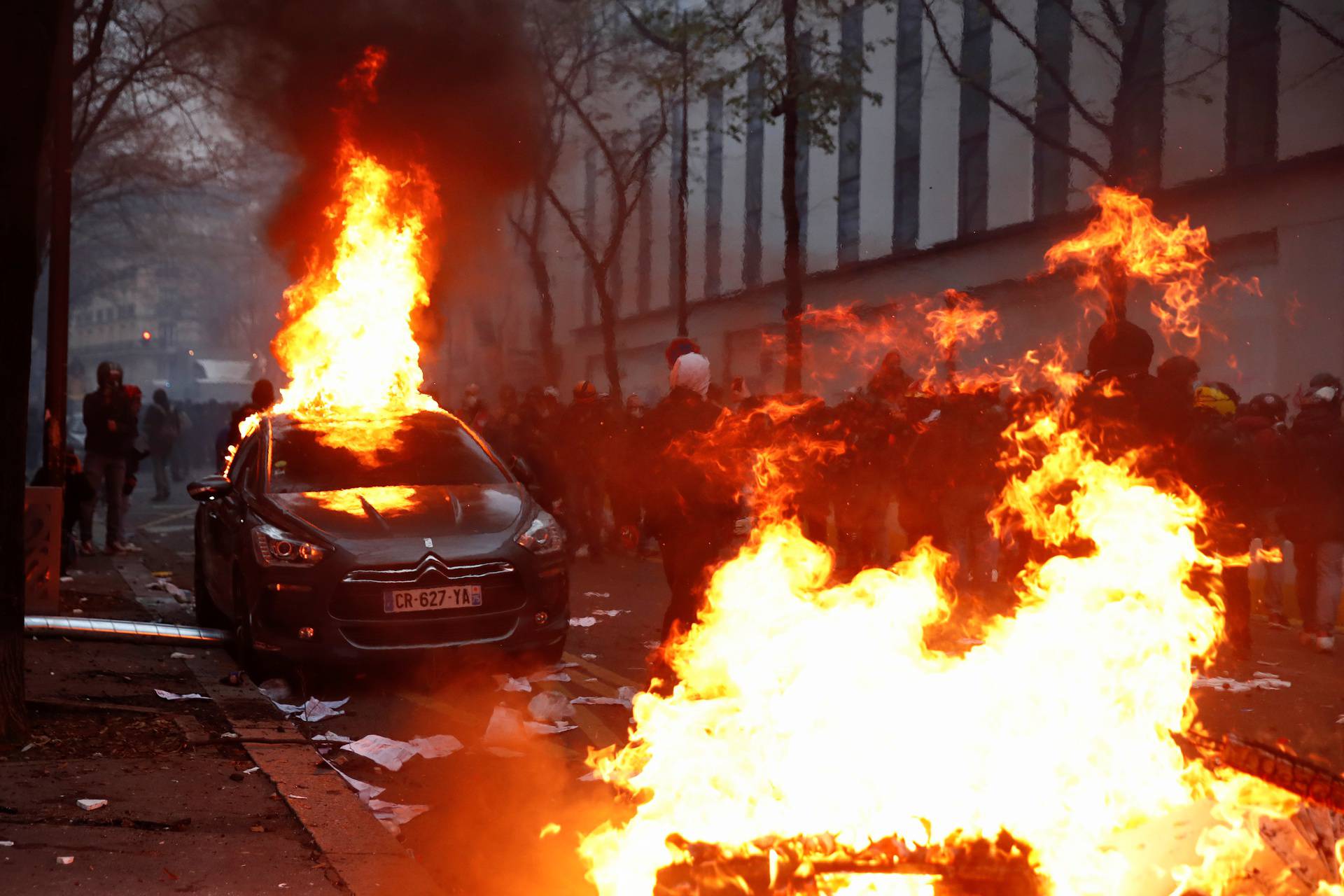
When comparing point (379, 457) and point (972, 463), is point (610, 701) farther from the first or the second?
point (972, 463)

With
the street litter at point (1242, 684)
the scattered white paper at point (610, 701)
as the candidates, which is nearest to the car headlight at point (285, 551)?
the scattered white paper at point (610, 701)

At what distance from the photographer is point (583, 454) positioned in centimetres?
1549

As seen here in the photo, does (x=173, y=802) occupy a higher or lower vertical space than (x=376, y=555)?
lower

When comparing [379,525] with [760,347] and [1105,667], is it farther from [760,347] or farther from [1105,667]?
[760,347]

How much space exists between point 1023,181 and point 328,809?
23.1 meters

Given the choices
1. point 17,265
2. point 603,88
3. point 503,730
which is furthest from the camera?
point 603,88

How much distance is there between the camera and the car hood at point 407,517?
768cm

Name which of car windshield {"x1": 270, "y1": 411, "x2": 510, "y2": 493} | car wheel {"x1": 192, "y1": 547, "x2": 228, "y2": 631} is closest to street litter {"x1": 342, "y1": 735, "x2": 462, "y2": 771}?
car windshield {"x1": 270, "y1": 411, "x2": 510, "y2": 493}

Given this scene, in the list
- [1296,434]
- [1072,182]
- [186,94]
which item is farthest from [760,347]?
[1296,434]

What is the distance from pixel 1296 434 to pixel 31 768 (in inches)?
332

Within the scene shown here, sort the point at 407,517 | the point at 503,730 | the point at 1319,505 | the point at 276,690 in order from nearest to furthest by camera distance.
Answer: the point at 503,730 < the point at 276,690 < the point at 407,517 < the point at 1319,505

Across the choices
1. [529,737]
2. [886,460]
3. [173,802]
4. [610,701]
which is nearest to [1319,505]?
[886,460]

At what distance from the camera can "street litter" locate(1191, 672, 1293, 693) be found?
8180mm

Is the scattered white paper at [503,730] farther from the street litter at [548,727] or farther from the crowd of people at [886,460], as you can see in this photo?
the crowd of people at [886,460]
